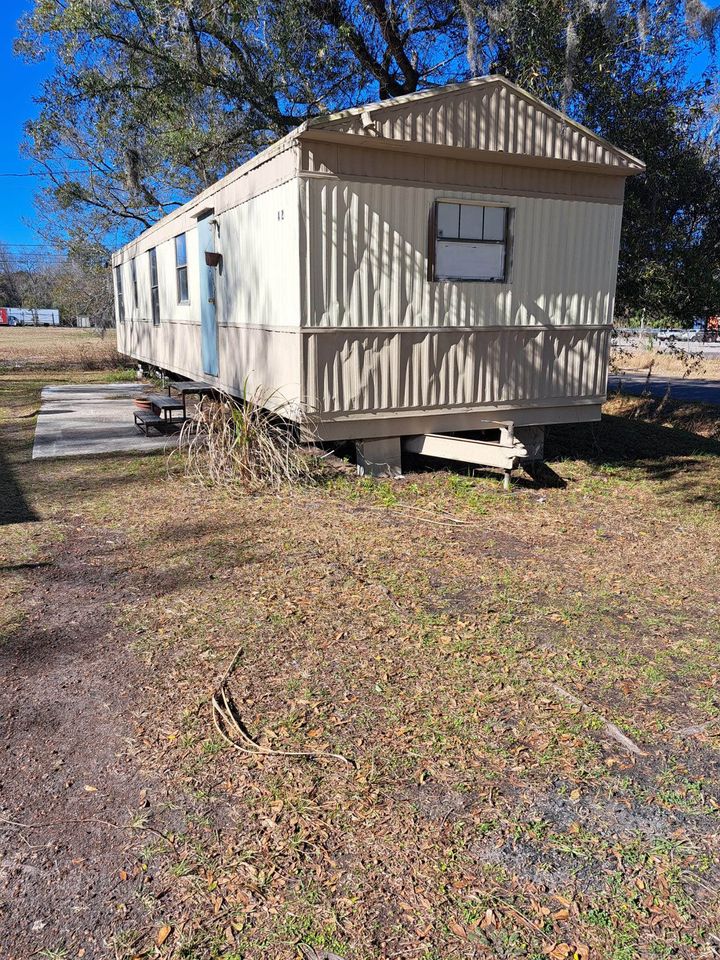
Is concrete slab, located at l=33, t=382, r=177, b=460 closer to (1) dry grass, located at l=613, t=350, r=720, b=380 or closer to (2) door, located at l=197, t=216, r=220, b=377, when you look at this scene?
(2) door, located at l=197, t=216, r=220, b=377

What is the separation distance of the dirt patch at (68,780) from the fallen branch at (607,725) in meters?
1.69

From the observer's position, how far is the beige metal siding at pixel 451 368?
6.33 meters

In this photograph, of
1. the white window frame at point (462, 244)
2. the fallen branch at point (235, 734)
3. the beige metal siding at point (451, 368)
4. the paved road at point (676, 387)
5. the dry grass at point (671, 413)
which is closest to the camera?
the fallen branch at point (235, 734)

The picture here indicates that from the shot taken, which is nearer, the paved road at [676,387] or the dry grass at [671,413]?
the dry grass at [671,413]

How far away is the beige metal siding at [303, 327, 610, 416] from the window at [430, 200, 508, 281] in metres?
0.54

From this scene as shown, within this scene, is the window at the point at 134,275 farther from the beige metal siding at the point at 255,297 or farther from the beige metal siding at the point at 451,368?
the beige metal siding at the point at 451,368

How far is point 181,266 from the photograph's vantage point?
10.2 metres

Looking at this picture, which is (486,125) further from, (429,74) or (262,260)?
(429,74)

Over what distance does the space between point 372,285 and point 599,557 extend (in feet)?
9.99

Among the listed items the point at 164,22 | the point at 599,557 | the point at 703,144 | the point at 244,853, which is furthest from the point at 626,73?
the point at 244,853

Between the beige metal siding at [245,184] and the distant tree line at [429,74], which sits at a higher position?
the distant tree line at [429,74]

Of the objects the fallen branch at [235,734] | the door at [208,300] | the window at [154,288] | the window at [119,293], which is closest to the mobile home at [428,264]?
the door at [208,300]

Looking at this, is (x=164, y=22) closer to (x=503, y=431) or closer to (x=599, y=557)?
(x=503, y=431)

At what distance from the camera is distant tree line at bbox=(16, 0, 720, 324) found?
26.6 feet
